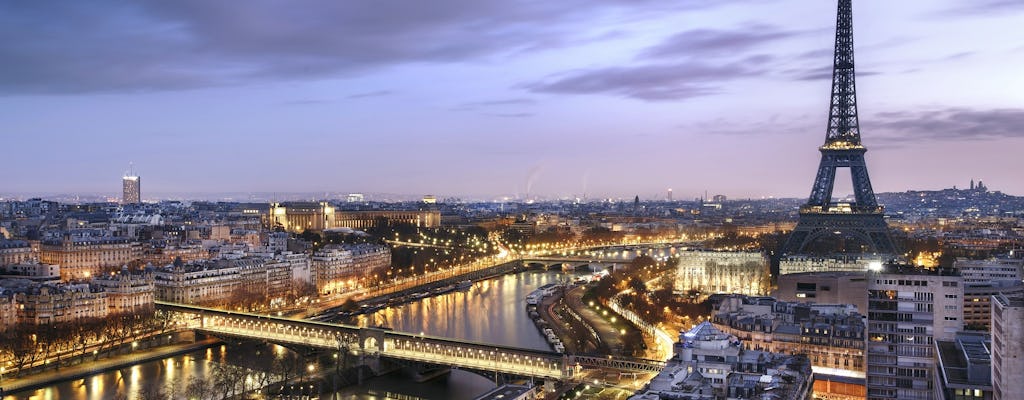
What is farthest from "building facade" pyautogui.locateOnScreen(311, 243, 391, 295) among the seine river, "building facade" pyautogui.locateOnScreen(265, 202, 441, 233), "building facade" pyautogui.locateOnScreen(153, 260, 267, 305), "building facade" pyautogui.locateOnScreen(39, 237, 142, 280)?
"building facade" pyautogui.locateOnScreen(265, 202, 441, 233)

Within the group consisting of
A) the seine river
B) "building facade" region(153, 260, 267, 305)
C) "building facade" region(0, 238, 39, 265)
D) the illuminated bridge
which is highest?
"building facade" region(0, 238, 39, 265)

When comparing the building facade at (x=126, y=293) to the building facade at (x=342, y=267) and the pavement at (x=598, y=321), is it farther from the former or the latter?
the pavement at (x=598, y=321)

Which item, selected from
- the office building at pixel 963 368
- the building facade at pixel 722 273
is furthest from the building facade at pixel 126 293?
the office building at pixel 963 368

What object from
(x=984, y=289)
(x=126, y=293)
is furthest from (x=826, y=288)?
(x=126, y=293)

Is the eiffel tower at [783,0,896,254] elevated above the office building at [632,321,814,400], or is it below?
above

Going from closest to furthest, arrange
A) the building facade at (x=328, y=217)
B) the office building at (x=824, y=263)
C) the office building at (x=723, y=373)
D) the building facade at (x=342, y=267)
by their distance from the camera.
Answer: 1. the office building at (x=723, y=373)
2. the office building at (x=824, y=263)
3. the building facade at (x=342, y=267)
4. the building facade at (x=328, y=217)

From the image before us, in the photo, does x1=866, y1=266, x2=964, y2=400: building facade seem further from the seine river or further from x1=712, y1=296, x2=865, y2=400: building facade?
the seine river

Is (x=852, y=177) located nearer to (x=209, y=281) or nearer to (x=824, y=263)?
(x=824, y=263)
